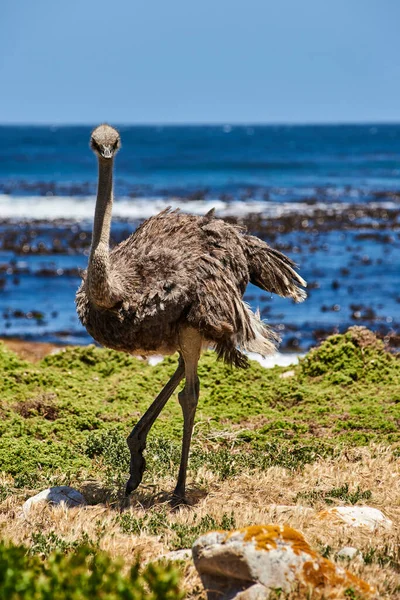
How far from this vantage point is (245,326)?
596 centimetres

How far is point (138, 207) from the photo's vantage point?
3403 centimetres

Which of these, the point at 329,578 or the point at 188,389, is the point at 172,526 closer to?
the point at 188,389

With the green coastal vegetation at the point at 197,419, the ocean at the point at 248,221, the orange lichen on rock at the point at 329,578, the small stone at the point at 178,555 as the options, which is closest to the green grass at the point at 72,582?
the orange lichen on rock at the point at 329,578

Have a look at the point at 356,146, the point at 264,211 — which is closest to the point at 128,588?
the point at 264,211

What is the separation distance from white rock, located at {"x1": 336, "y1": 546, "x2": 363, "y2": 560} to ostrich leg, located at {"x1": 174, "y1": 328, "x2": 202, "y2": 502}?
1.34 m

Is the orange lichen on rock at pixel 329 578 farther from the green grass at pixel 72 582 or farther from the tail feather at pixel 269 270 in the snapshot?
the tail feather at pixel 269 270

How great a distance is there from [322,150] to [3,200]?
44.3 m

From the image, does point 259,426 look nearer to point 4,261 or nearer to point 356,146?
point 4,261

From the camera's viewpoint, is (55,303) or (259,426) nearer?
(259,426)

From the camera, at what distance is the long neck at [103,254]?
5.51 metres

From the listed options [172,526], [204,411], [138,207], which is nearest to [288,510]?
[172,526]

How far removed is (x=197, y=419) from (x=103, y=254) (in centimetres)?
261

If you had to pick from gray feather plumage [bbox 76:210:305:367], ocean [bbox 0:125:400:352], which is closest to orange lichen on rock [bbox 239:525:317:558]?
gray feather plumage [bbox 76:210:305:367]

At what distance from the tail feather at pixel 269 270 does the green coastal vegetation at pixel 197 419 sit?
1194 millimetres
